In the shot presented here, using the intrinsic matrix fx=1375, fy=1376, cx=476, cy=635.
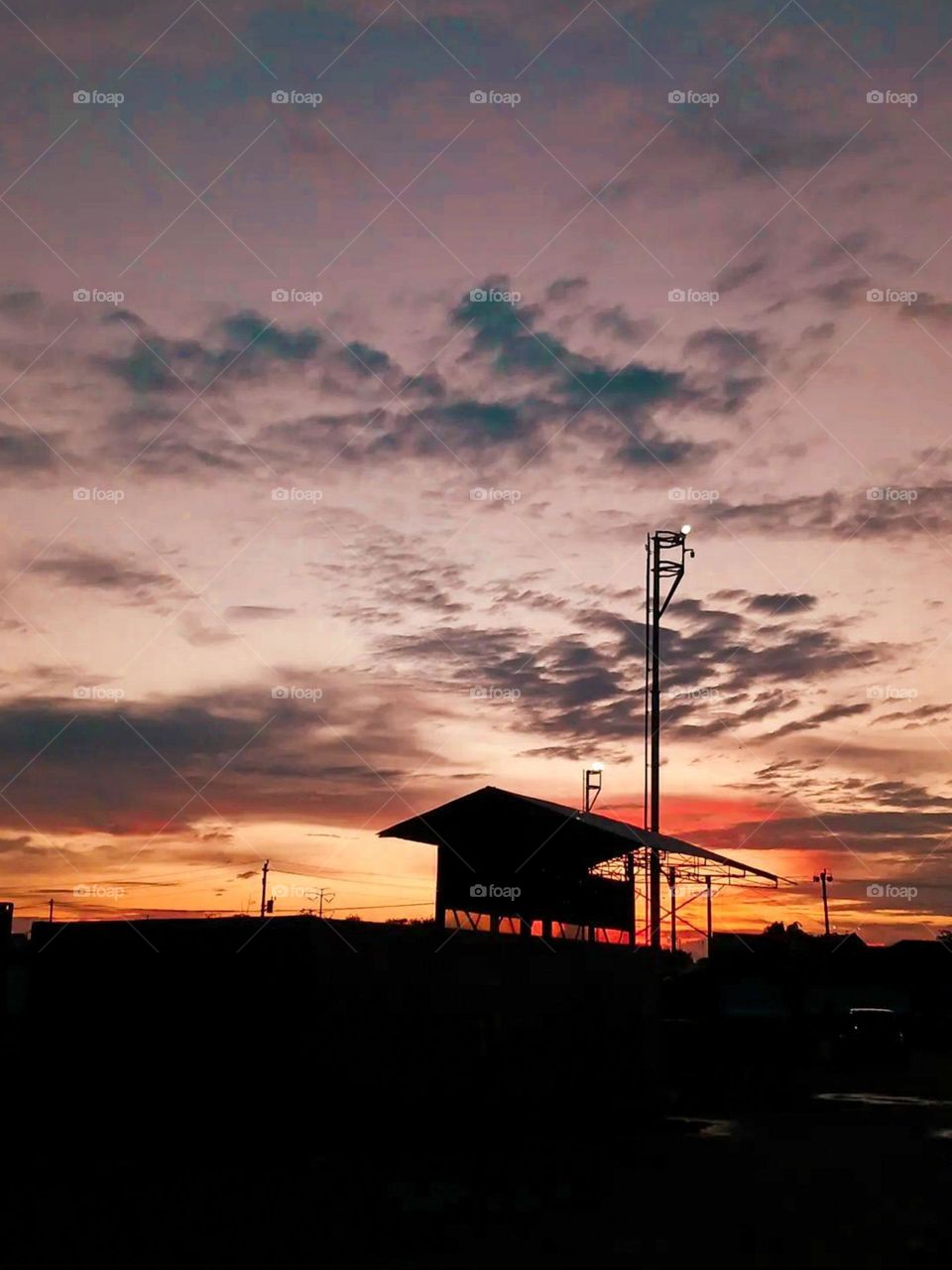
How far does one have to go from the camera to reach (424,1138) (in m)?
19.5

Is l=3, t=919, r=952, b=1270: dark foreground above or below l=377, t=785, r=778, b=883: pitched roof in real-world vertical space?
below

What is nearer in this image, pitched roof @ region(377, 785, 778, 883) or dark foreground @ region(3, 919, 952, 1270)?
dark foreground @ region(3, 919, 952, 1270)

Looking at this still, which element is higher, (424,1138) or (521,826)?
(521,826)

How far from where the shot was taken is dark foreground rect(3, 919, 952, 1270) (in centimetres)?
1180

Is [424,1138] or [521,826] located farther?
[521,826]

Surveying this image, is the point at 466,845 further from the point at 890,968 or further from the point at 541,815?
the point at 890,968

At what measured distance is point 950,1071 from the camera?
132 ft

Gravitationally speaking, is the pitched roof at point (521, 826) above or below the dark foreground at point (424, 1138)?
above

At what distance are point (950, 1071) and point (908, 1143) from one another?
22031 mm

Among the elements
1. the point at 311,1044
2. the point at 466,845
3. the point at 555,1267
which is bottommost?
the point at 555,1267

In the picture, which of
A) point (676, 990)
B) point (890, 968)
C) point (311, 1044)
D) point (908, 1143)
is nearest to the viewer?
point (311, 1044)

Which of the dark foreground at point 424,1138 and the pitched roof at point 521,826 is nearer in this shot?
the dark foreground at point 424,1138

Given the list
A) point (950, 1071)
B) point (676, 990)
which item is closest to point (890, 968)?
point (676, 990)

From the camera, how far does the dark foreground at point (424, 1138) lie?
11797 mm
